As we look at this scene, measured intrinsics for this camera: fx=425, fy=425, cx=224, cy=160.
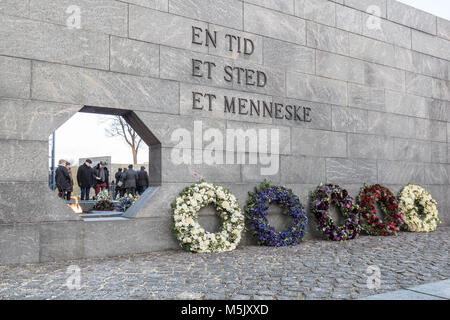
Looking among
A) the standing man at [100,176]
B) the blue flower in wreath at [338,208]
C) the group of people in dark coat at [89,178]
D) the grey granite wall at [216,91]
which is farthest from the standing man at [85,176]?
the blue flower in wreath at [338,208]

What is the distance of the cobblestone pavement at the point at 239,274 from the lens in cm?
468

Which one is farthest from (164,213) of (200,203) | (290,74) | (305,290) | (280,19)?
(280,19)

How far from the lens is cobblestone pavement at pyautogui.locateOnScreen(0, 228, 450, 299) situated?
15.4ft

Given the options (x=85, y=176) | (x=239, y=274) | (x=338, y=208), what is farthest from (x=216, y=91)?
(x=85, y=176)

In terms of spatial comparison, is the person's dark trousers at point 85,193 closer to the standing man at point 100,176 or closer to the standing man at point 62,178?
the standing man at point 100,176

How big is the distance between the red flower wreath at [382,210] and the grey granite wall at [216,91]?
0.49m

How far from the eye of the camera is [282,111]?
9.48m

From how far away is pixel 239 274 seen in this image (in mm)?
5688

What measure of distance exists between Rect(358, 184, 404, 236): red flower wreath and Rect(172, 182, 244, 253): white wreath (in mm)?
3713

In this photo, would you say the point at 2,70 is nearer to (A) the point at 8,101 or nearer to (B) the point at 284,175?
(A) the point at 8,101

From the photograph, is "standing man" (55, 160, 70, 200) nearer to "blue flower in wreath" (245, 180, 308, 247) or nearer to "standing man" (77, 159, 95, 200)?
"standing man" (77, 159, 95, 200)

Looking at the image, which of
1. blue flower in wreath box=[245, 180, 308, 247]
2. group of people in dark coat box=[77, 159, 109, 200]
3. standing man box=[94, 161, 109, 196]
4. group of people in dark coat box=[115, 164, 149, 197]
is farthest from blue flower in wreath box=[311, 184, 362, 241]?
standing man box=[94, 161, 109, 196]

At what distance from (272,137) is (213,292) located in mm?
5085
